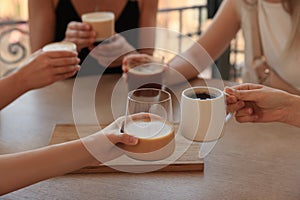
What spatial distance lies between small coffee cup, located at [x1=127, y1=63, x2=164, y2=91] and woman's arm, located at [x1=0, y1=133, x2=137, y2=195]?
56cm

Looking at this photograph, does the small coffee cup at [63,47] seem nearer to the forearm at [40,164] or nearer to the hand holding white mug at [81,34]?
the hand holding white mug at [81,34]

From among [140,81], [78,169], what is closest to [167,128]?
[78,169]

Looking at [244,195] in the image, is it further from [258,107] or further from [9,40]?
[9,40]

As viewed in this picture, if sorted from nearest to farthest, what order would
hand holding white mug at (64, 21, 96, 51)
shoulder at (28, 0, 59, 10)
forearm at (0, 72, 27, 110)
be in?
forearm at (0, 72, 27, 110) < hand holding white mug at (64, 21, 96, 51) < shoulder at (28, 0, 59, 10)

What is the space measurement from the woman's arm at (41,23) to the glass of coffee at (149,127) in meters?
1.07

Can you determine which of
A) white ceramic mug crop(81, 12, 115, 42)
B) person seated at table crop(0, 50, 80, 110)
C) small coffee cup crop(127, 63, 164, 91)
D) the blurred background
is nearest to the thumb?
small coffee cup crop(127, 63, 164, 91)

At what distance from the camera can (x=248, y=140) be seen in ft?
4.29

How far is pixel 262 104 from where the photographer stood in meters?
1.22

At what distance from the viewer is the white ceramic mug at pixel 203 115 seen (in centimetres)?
108

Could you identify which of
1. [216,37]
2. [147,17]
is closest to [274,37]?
[216,37]

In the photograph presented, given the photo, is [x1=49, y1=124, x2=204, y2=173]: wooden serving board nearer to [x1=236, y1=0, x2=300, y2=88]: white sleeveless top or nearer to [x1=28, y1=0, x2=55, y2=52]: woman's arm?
[x1=236, y1=0, x2=300, y2=88]: white sleeveless top

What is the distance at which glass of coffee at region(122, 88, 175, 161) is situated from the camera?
101 cm

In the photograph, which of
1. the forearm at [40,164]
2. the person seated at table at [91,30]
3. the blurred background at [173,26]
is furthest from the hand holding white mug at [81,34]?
the blurred background at [173,26]

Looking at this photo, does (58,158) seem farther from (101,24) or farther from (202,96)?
(101,24)
